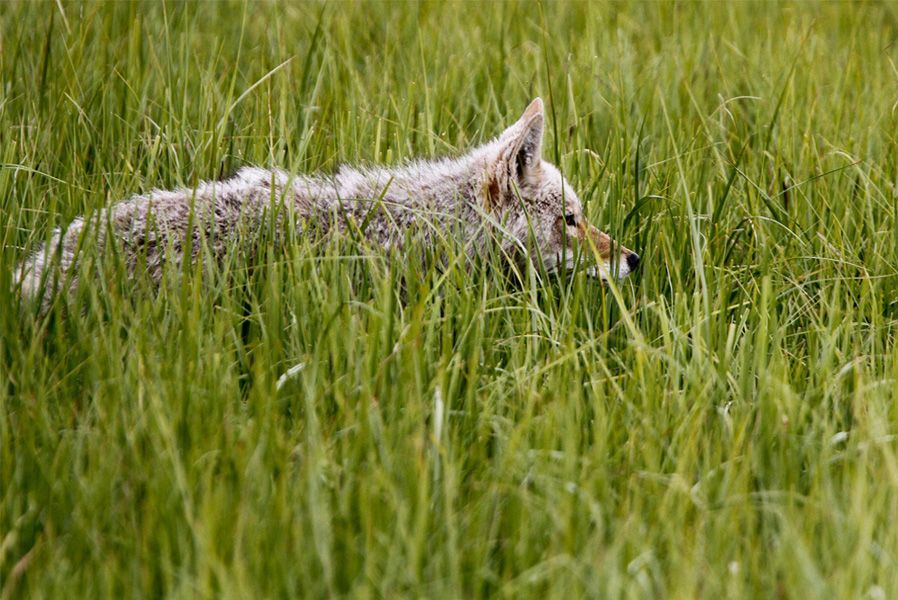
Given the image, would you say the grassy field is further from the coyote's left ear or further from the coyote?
the coyote's left ear

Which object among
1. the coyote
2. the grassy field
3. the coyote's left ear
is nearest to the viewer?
the grassy field

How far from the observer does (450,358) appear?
4.09 metres

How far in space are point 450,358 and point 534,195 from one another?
5.51 ft

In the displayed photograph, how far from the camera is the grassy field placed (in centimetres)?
306

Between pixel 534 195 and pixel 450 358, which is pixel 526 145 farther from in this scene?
pixel 450 358

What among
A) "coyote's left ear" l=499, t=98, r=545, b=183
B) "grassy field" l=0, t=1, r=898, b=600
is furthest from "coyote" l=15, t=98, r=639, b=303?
"grassy field" l=0, t=1, r=898, b=600

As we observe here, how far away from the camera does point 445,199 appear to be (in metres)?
5.46

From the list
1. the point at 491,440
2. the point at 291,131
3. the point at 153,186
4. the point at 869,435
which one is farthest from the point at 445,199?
the point at 869,435

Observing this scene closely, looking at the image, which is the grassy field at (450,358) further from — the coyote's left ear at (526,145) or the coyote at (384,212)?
the coyote's left ear at (526,145)

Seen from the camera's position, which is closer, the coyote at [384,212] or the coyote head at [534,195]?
the coyote at [384,212]

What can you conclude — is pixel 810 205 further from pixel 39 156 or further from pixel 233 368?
pixel 39 156

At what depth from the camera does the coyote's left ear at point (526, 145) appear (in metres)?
5.31

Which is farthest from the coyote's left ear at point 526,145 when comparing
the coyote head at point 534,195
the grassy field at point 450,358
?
the grassy field at point 450,358

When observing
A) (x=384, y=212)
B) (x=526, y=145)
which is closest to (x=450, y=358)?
(x=384, y=212)
